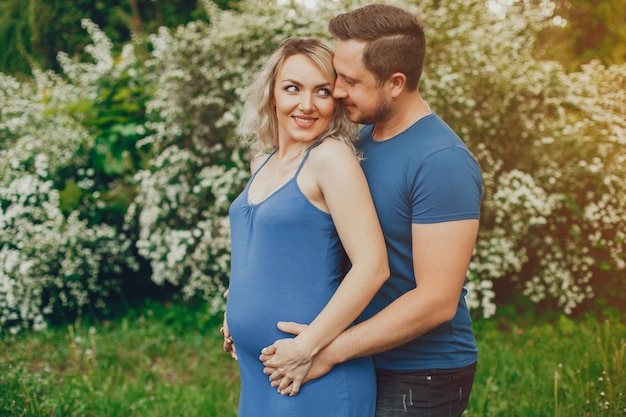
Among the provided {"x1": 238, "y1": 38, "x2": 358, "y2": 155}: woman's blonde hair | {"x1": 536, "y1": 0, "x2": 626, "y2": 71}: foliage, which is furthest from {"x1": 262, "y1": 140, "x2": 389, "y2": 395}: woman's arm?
{"x1": 536, "y1": 0, "x2": 626, "y2": 71}: foliage

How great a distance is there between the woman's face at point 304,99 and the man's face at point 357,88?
54mm

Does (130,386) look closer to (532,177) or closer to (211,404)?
(211,404)

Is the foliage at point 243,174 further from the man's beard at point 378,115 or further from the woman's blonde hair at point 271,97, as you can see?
the man's beard at point 378,115

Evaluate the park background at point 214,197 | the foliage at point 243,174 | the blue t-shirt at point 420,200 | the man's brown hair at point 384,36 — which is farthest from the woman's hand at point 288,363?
the foliage at point 243,174

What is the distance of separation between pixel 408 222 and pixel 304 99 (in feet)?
1.80

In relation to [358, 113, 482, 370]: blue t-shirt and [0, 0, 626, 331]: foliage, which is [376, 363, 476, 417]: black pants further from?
[0, 0, 626, 331]: foliage

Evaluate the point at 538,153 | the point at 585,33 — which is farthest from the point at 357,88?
the point at 585,33

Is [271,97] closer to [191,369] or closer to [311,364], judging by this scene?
[311,364]

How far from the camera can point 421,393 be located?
206 cm

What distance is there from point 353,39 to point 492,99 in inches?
142

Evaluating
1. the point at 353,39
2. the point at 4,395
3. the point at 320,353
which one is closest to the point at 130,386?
the point at 4,395

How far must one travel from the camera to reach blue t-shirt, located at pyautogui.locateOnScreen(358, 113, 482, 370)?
6.22 feet

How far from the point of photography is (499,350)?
14.8 ft

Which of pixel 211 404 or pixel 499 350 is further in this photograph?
pixel 499 350
